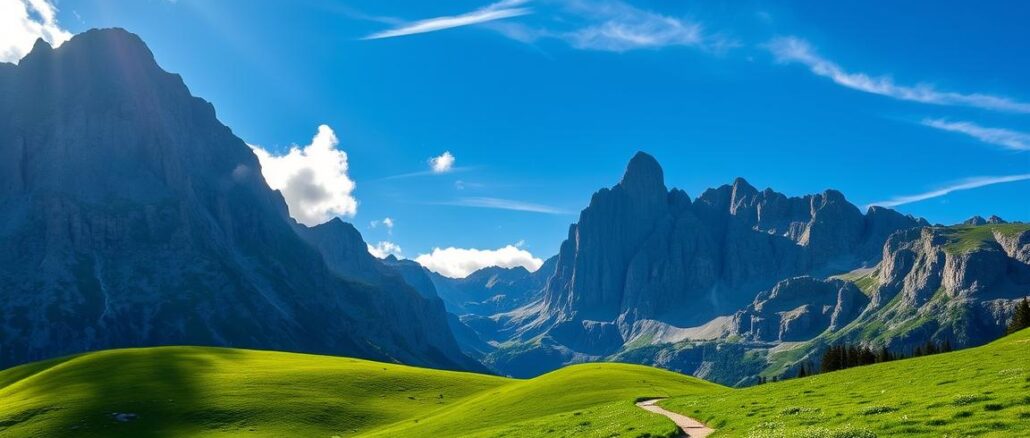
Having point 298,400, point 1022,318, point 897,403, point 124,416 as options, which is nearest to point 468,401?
point 298,400

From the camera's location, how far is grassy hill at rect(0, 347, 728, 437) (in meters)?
60.2

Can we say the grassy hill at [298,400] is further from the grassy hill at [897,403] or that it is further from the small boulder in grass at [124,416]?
the grassy hill at [897,403]

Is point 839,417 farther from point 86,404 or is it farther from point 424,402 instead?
point 86,404

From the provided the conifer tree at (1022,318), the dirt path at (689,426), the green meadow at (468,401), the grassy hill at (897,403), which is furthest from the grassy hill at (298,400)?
the conifer tree at (1022,318)

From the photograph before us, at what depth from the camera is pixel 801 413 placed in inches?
1411

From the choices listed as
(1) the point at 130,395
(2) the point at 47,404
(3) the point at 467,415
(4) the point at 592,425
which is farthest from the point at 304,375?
(4) the point at 592,425

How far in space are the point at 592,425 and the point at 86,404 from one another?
5860 cm

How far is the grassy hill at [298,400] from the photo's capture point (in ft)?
197

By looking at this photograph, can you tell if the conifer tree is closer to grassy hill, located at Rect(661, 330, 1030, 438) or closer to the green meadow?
the green meadow

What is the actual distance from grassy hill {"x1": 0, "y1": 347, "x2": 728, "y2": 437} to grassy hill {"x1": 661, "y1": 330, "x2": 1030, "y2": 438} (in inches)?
329

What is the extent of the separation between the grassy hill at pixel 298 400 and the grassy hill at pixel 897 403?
329 inches

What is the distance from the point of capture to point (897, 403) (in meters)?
34.0

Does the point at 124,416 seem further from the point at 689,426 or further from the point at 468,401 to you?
the point at 689,426

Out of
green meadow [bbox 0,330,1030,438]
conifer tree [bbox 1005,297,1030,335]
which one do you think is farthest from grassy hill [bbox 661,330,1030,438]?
conifer tree [bbox 1005,297,1030,335]
